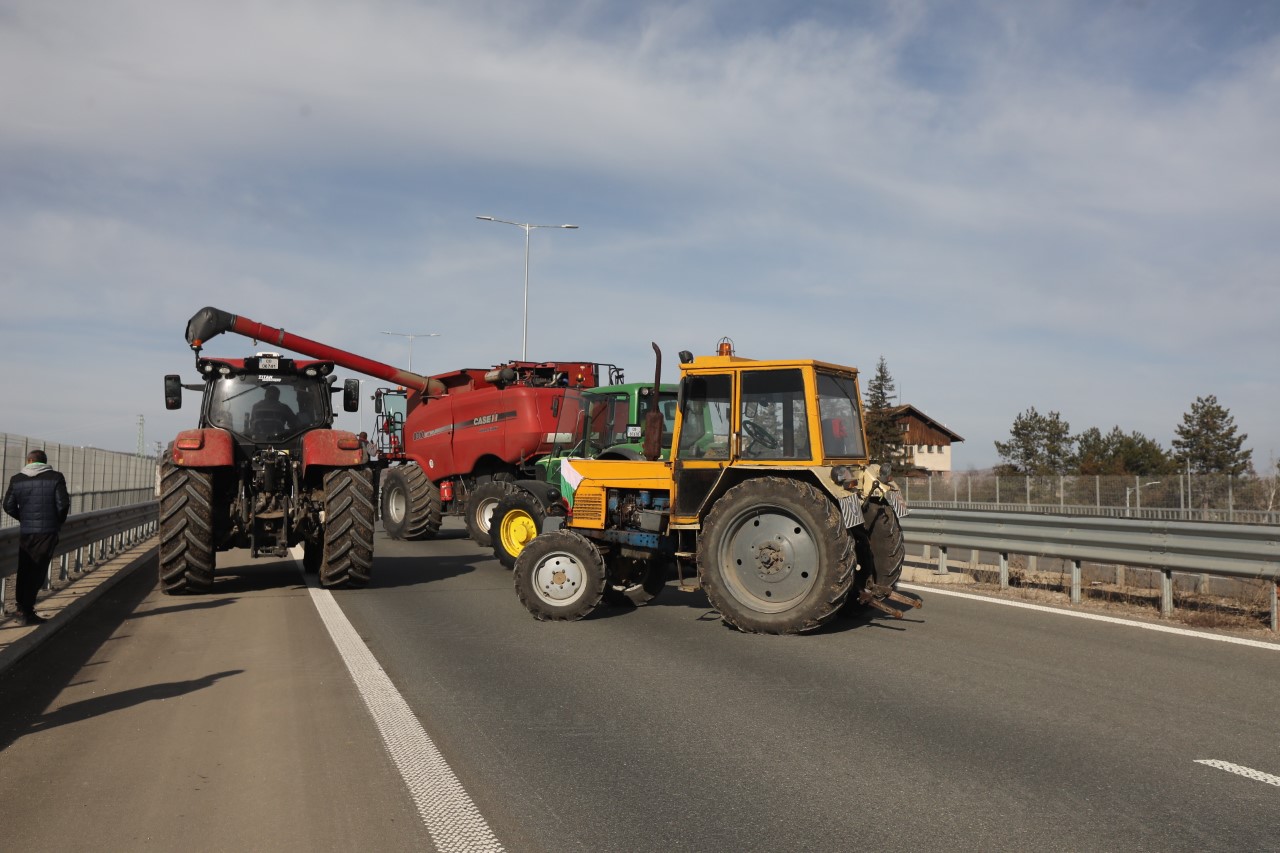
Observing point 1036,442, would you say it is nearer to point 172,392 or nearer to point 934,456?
point 934,456

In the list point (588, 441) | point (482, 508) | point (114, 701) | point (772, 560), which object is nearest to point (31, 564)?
point (114, 701)

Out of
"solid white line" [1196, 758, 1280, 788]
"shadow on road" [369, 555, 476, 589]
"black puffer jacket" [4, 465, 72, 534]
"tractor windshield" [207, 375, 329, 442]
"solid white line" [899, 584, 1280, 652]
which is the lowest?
"solid white line" [1196, 758, 1280, 788]

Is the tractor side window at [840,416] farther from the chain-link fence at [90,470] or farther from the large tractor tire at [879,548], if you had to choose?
the chain-link fence at [90,470]

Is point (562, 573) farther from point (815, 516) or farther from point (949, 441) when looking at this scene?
point (949, 441)

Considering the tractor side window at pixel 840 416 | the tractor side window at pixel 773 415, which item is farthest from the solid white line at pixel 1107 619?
the tractor side window at pixel 773 415

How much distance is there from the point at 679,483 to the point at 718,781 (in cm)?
491

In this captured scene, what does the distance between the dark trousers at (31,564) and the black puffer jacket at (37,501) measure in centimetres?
8

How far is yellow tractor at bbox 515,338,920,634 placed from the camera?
29.1 feet

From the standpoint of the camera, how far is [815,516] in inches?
343

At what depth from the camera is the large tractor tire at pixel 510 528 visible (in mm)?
13773

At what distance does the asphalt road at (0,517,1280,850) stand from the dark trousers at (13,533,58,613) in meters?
0.63

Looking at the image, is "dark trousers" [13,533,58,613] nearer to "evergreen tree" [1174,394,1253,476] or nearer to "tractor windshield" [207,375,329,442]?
"tractor windshield" [207,375,329,442]

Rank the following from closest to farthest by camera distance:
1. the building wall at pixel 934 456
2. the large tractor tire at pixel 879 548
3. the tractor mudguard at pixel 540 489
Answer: the large tractor tire at pixel 879 548 < the tractor mudguard at pixel 540 489 < the building wall at pixel 934 456

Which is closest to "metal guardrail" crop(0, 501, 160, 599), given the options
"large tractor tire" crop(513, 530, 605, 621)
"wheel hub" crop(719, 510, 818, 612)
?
"large tractor tire" crop(513, 530, 605, 621)
